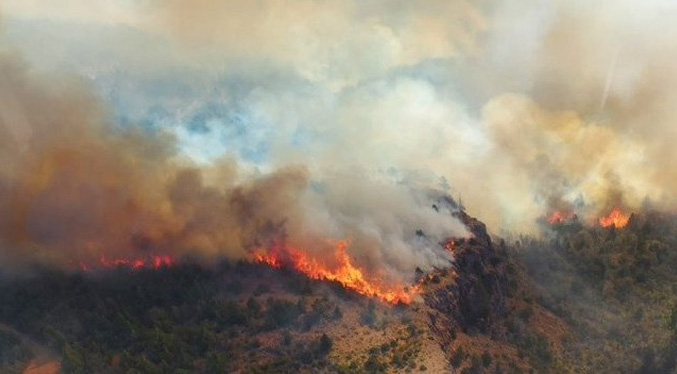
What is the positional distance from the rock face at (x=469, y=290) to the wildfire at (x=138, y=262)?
160ft

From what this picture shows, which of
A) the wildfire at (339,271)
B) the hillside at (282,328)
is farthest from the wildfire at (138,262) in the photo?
the wildfire at (339,271)

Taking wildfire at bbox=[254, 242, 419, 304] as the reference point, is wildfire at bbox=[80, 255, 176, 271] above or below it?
below

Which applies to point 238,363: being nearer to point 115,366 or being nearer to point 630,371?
point 115,366

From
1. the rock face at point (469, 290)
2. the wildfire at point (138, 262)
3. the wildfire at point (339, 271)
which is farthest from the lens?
the wildfire at point (138, 262)

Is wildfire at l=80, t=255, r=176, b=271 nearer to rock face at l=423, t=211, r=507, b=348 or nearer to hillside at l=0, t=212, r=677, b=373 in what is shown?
hillside at l=0, t=212, r=677, b=373

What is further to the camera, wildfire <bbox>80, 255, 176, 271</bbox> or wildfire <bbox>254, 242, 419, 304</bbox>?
wildfire <bbox>80, 255, 176, 271</bbox>

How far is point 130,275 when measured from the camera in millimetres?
152125

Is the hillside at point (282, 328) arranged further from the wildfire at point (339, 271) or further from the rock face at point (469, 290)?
the wildfire at point (339, 271)

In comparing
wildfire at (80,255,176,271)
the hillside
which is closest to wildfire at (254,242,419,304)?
the hillside

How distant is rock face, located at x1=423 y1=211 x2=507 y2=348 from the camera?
5935 inches

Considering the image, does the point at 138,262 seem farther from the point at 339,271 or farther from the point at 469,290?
the point at 469,290

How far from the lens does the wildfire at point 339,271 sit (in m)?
150

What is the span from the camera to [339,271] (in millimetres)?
158125

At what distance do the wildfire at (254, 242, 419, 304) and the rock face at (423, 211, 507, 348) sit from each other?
5.62m
